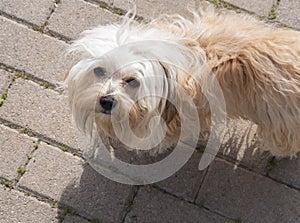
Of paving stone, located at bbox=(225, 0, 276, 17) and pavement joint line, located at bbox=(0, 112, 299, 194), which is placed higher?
paving stone, located at bbox=(225, 0, 276, 17)

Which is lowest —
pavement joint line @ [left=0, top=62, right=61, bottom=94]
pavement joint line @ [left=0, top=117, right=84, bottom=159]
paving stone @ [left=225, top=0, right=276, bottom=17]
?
pavement joint line @ [left=0, top=117, right=84, bottom=159]

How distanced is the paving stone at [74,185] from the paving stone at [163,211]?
10 cm

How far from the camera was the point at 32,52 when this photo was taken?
→ 3.53 meters

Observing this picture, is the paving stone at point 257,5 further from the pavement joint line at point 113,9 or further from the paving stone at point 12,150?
the paving stone at point 12,150

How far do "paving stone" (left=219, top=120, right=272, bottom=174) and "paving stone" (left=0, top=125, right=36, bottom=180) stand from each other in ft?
4.12

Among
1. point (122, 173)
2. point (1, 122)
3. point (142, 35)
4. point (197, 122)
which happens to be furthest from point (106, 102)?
point (1, 122)

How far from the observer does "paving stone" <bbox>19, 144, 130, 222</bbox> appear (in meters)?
3.24

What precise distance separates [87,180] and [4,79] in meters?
0.89

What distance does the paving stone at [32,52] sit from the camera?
11.4 feet

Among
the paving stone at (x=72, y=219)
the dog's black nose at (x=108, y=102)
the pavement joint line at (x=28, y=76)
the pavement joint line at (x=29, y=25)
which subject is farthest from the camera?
the pavement joint line at (x=29, y=25)

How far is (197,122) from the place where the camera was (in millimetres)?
2742

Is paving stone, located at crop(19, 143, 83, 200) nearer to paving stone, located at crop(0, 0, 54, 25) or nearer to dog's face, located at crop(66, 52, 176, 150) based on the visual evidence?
dog's face, located at crop(66, 52, 176, 150)

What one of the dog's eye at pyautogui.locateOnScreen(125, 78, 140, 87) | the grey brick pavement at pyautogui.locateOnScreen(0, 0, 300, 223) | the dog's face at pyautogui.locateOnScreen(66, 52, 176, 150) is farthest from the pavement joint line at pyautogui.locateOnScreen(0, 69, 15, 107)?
the dog's eye at pyautogui.locateOnScreen(125, 78, 140, 87)

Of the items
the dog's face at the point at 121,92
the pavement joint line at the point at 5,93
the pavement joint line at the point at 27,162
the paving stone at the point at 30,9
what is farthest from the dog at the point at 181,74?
the paving stone at the point at 30,9
